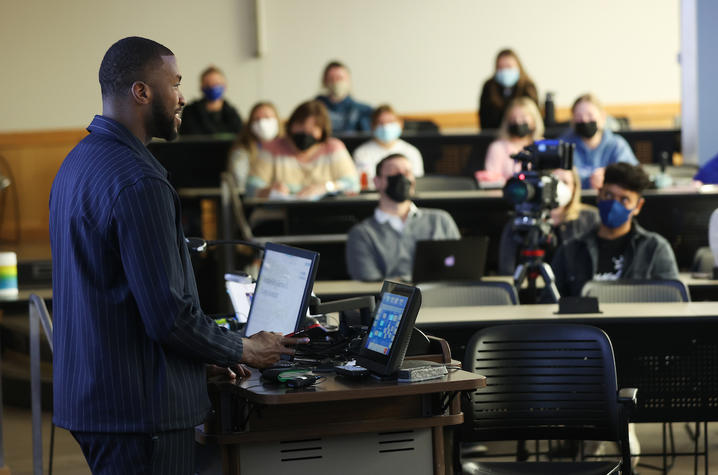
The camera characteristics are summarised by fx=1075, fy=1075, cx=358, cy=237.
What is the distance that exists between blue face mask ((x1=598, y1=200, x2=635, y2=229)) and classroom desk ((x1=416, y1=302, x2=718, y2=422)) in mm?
901

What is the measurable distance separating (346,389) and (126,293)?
0.58 meters

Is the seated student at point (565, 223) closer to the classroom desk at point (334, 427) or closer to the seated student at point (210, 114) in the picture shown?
the classroom desk at point (334, 427)

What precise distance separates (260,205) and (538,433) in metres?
4.19

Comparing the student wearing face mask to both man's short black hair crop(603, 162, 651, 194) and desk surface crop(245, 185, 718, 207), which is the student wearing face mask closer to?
desk surface crop(245, 185, 718, 207)

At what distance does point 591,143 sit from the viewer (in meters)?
7.59

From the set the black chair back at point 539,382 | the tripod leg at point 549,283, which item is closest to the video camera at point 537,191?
the tripod leg at point 549,283

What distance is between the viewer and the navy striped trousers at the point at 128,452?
2.19 metres

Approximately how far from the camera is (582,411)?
3225mm

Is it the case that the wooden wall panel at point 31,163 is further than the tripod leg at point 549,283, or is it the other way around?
the wooden wall panel at point 31,163

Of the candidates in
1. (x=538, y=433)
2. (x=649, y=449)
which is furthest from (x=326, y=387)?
(x=649, y=449)

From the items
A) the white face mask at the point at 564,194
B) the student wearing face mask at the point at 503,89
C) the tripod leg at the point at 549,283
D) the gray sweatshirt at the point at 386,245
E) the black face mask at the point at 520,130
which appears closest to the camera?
the tripod leg at the point at 549,283

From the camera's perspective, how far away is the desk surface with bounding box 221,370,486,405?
2435 mm

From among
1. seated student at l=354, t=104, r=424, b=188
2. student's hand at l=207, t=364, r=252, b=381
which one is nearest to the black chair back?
student's hand at l=207, t=364, r=252, b=381

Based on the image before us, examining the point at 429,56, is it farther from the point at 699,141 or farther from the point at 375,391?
the point at 375,391
